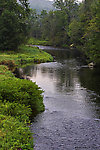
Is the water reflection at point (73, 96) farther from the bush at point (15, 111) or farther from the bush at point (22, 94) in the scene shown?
the bush at point (15, 111)

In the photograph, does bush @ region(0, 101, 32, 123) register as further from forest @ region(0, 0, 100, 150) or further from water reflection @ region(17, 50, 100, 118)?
water reflection @ region(17, 50, 100, 118)

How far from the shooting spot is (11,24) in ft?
151

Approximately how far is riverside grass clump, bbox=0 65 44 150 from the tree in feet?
116

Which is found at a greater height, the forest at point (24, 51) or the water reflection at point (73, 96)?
the forest at point (24, 51)

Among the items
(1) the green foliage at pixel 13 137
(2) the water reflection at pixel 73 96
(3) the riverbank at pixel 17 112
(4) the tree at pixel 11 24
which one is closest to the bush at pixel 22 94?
(3) the riverbank at pixel 17 112

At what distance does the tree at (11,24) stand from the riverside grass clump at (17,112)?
35.5 metres

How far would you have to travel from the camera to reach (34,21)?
146125 millimetres

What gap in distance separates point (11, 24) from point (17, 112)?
38.4m

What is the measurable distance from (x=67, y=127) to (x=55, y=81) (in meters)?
13.4

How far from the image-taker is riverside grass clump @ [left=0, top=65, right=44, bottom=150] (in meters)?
7.73

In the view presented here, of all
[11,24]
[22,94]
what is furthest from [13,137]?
[11,24]

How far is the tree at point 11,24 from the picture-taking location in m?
45.9

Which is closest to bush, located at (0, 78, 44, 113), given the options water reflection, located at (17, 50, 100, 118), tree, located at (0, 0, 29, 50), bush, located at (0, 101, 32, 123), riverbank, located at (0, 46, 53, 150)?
riverbank, located at (0, 46, 53, 150)

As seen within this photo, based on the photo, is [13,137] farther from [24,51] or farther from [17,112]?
[24,51]
